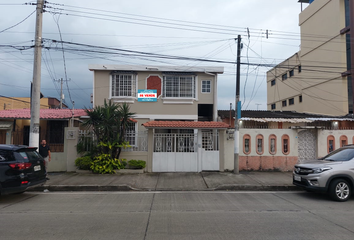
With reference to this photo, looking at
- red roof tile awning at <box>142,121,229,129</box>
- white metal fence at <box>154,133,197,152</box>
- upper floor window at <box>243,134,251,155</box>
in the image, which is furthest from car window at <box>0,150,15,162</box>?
upper floor window at <box>243,134,251,155</box>

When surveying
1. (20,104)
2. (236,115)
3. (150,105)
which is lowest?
(236,115)

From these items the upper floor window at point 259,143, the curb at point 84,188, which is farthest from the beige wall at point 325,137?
the curb at point 84,188

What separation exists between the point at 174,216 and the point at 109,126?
6583mm

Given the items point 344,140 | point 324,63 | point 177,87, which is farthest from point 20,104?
point 324,63

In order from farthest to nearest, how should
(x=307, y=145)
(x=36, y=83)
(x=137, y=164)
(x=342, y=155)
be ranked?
(x=307, y=145) → (x=137, y=164) → (x=36, y=83) → (x=342, y=155)

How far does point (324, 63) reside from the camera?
2462 centimetres

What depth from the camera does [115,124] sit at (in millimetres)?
11594

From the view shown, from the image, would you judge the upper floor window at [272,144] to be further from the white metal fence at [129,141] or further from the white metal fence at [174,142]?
the white metal fence at [129,141]

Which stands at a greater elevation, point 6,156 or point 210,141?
point 210,141

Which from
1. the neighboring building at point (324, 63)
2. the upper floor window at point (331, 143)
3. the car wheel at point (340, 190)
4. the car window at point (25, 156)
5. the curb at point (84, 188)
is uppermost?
the neighboring building at point (324, 63)

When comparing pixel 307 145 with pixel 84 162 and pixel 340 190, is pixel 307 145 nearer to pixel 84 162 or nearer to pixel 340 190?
pixel 340 190

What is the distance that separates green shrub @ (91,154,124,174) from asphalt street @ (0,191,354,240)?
2.88m

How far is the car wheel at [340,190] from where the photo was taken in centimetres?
726

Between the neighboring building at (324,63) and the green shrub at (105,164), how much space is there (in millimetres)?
13667
